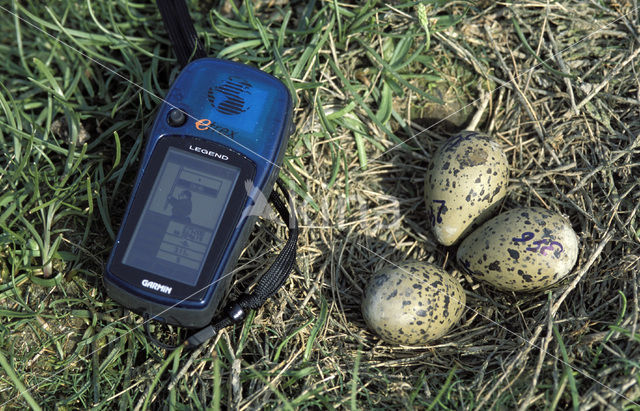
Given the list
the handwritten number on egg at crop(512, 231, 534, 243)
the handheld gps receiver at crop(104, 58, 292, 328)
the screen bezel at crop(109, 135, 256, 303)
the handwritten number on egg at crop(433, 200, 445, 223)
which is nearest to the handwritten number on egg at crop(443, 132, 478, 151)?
the handwritten number on egg at crop(433, 200, 445, 223)

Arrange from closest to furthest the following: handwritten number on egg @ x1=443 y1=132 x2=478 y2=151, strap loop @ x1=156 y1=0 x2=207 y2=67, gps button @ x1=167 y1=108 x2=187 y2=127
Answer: gps button @ x1=167 y1=108 x2=187 y2=127 → handwritten number on egg @ x1=443 y1=132 x2=478 y2=151 → strap loop @ x1=156 y1=0 x2=207 y2=67

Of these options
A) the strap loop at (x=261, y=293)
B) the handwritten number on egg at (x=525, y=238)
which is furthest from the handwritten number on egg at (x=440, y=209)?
the strap loop at (x=261, y=293)

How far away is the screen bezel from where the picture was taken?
2.04 meters

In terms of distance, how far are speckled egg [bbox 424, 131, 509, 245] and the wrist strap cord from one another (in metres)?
0.61

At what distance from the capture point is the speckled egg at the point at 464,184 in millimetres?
2256

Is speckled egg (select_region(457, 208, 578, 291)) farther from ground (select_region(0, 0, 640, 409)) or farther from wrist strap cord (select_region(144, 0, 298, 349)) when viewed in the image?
wrist strap cord (select_region(144, 0, 298, 349))

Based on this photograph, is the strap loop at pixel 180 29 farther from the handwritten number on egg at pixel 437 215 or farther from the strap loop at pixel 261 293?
the handwritten number on egg at pixel 437 215

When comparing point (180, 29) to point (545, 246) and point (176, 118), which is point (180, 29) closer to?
point (176, 118)

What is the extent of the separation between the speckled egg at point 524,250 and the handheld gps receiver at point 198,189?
911mm

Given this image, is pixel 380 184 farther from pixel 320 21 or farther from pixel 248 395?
pixel 248 395

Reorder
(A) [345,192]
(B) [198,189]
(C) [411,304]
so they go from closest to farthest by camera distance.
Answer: (C) [411,304] → (B) [198,189] → (A) [345,192]

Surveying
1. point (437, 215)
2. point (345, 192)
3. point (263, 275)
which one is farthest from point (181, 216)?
point (437, 215)

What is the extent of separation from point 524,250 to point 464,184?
357mm

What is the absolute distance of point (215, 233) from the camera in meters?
2.11
